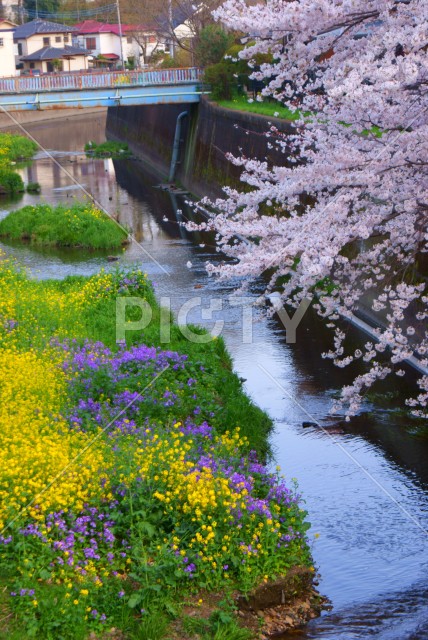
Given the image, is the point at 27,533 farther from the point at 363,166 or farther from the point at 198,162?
the point at 198,162

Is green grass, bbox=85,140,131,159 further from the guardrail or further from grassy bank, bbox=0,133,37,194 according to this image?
the guardrail

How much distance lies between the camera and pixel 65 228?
2286 cm

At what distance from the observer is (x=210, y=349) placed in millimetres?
12523

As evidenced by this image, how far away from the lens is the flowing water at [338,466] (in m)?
7.44

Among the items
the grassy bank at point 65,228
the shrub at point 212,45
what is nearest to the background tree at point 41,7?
the shrub at point 212,45

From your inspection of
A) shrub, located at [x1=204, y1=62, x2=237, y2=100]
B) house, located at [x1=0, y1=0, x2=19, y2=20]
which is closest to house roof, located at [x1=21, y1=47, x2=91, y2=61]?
house, located at [x1=0, y1=0, x2=19, y2=20]

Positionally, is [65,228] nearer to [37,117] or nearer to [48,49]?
[37,117]

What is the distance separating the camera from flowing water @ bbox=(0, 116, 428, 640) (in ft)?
24.4

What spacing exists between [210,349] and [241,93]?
2195 centimetres

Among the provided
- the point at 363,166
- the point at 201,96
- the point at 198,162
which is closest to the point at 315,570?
the point at 363,166

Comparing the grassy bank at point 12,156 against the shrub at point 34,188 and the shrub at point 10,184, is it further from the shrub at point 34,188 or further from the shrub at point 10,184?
the shrub at point 34,188

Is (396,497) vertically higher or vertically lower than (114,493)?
lower

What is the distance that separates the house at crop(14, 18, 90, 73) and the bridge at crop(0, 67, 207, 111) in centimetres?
3518

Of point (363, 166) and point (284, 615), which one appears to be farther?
point (363, 166)
